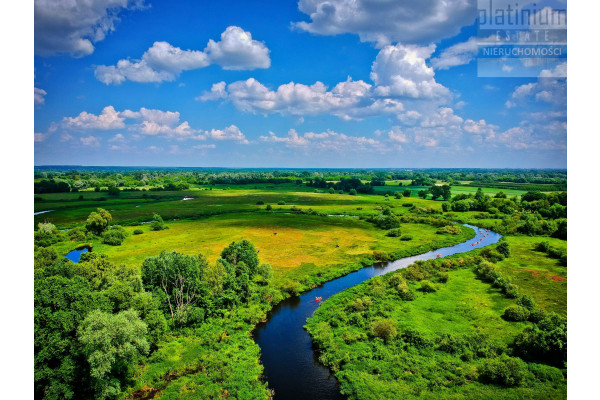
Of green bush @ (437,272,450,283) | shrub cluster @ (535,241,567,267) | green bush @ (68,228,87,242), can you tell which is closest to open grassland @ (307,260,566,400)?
green bush @ (437,272,450,283)

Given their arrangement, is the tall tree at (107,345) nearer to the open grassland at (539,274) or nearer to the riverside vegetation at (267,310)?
the riverside vegetation at (267,310)

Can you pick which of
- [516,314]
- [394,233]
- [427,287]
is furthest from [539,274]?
[394,233]

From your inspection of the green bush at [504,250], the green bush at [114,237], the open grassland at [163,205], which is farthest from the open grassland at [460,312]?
the open grassland at [163,205]

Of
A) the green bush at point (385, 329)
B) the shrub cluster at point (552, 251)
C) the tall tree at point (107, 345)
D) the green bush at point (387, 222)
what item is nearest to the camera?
the tall tree at point (107, 345)

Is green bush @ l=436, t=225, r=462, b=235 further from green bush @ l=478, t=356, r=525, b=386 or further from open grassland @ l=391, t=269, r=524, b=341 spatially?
green bush @ l=478, t=356, r=525, b=386

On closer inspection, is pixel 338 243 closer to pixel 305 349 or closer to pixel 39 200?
pixel 305 349

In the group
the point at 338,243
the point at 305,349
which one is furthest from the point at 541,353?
the point at 338,243
